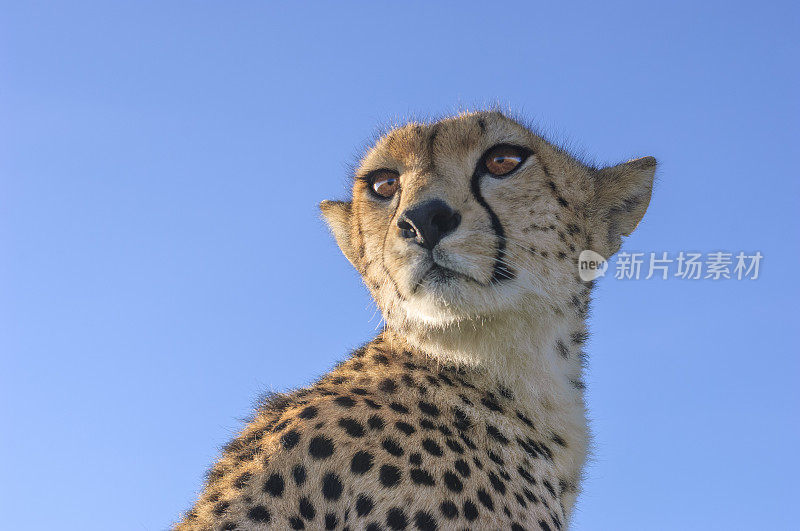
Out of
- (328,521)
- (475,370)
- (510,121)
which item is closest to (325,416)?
(328,521)

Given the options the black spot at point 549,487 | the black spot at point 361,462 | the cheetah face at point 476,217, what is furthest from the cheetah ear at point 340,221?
the black spot at point 549,487

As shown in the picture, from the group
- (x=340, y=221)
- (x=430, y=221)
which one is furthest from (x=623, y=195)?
(x=340, y=221)

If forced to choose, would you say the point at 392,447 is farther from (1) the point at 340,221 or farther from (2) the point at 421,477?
(1) the point at 340,221

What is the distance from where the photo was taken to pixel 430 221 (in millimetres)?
2895

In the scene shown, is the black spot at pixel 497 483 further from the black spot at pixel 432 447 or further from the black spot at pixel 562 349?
the black spot at pixel 562 349

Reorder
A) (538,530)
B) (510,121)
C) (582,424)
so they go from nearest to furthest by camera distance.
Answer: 1. (538,530)
2. (582,424)
3. (510,121)

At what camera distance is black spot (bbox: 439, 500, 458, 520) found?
259 cm

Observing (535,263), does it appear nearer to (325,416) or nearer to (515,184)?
(515,184)

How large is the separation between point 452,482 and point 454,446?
0.16 metres

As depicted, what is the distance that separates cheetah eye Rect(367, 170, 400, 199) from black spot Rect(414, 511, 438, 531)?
1.36 metres

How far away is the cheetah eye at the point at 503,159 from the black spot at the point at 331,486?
52.8 inches

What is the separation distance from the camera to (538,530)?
2758mm

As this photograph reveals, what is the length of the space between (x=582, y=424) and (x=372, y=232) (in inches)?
45.8

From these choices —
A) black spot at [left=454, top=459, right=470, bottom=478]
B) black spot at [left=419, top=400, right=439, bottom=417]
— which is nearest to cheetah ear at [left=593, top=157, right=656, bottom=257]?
black spot at [left=419, top=400, right=439, bottom=417]
